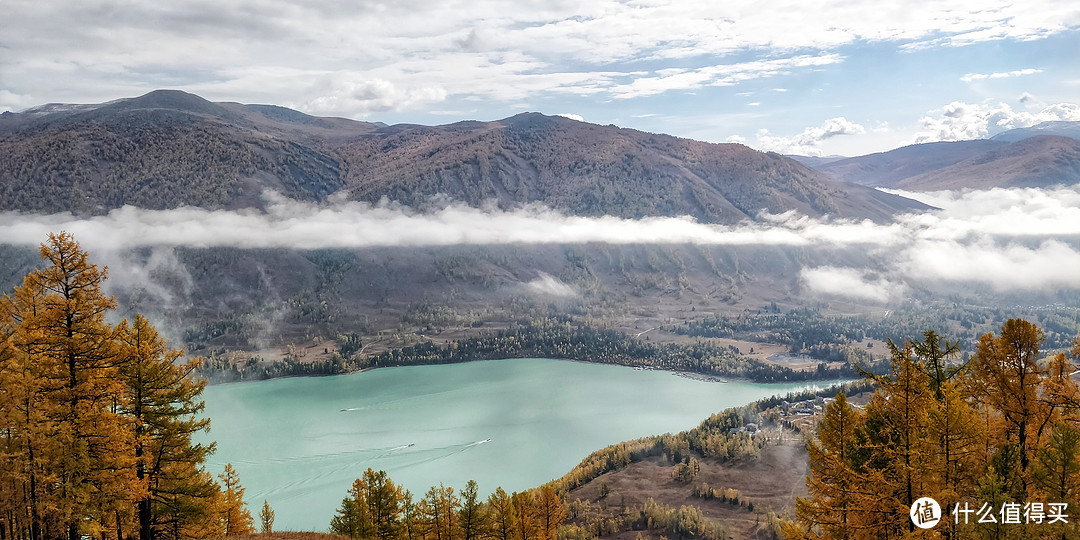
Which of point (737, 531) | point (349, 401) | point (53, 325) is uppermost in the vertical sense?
point (53, 325)

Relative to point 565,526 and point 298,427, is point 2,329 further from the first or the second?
point 298,427

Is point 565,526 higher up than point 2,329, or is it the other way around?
point 2,329

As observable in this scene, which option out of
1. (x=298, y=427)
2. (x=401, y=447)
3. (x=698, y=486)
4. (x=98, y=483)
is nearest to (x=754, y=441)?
(x=698, y=486)

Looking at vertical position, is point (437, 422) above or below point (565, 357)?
below

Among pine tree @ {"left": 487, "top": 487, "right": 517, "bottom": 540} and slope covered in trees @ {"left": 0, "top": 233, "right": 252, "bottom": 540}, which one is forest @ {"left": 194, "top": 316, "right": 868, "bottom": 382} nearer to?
pine tree @ {"left": 487, "top": 487, "right": 517, "bottom": 540}

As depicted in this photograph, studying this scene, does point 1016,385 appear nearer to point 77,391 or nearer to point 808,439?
point 808,439

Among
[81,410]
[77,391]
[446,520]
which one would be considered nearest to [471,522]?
[446,520]

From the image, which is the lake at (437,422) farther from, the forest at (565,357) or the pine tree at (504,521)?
the pine tree at (504,521)
